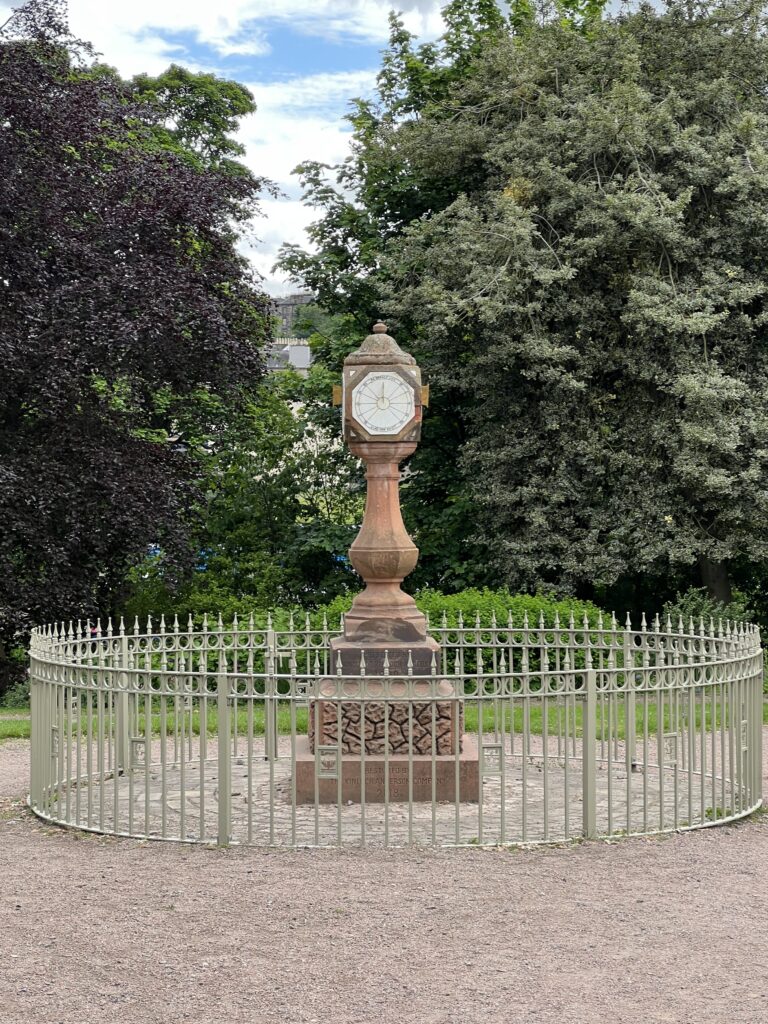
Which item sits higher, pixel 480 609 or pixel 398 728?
pixel 480 609

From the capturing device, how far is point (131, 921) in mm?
7059

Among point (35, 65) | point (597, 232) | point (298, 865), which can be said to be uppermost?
point (35, 65)

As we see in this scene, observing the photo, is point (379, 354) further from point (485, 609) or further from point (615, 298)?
point (615, 298)

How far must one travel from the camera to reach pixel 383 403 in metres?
11.1

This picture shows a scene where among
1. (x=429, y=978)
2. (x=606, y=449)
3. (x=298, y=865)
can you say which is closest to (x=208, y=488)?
(x=606, y=449)

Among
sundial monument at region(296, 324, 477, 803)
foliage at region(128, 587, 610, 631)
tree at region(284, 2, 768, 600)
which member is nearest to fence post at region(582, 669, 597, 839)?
sundial monument at region(296, 324, 477, 803)

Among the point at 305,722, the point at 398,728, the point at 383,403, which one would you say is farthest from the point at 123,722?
the point at 383,403

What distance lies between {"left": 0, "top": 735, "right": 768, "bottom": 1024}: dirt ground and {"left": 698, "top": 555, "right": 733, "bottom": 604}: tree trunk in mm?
12587

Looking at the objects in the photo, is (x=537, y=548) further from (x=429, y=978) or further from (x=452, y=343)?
(x=429, y=978)

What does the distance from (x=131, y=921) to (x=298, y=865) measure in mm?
1455

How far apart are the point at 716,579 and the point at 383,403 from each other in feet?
39.1

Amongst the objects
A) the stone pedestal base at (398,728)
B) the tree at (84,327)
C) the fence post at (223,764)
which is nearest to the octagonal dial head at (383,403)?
the stone pedestal base at (398,728)

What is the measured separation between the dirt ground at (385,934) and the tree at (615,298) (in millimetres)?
10921

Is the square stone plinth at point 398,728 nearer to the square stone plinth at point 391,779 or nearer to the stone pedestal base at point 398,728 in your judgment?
the stone pedestal base at point 398,728
